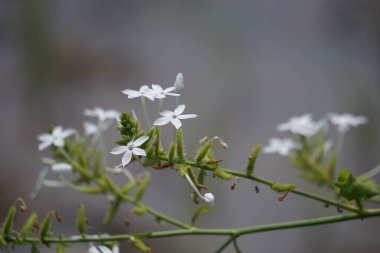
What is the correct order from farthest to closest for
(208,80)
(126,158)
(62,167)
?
(208,80) < (62,167) < (126,158)

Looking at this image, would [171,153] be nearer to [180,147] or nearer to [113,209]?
[180,147]

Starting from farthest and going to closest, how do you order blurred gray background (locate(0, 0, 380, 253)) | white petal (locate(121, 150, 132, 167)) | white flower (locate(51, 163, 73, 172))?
blurred gray background (locate(0, 0, 380, 253))
white flower (locate(51, 163, 73, 172))
white petal (locate(121, 150, 132, 167))

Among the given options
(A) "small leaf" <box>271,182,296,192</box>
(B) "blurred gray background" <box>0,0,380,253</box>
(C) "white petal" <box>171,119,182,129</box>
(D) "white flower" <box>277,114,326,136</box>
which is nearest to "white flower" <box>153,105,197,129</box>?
(C) "white petal" <box>171,119,182,129</box>

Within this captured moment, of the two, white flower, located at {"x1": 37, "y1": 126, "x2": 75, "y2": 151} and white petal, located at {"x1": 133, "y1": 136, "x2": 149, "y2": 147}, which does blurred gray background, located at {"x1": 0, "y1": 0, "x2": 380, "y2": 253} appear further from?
white petal, located at {"x1": 133, "y1": 136, "x2": 149, "y2": 147}

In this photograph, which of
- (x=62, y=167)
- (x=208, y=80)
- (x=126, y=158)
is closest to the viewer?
(x=126, y=158)

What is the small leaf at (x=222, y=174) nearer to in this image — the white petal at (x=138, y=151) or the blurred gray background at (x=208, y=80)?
the white petal at (x=138, y=151)

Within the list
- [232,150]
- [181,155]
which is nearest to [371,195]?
[181,155]

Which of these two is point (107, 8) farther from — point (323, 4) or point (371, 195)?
point (371, 195)

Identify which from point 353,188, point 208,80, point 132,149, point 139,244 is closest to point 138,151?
point 132,149
